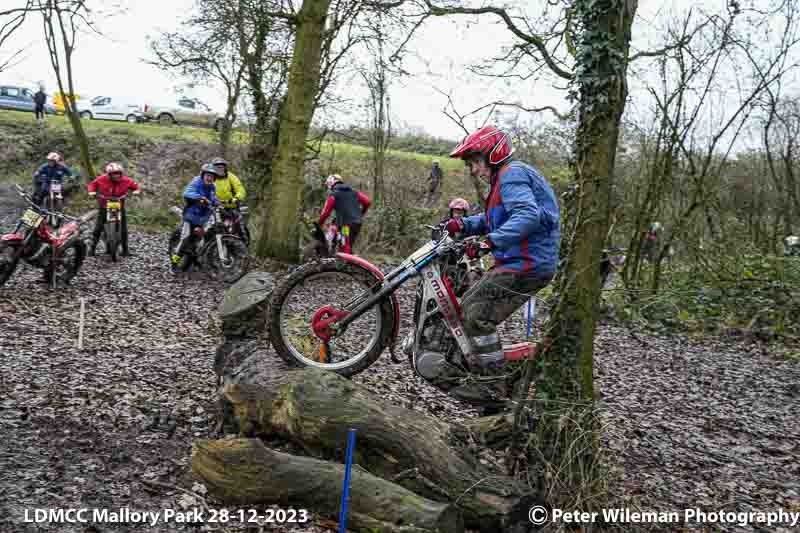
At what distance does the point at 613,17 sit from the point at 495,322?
1.99 metres

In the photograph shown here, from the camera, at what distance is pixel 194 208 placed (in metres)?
12.1

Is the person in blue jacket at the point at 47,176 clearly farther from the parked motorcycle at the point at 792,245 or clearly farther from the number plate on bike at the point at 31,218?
the parked motorcycle at the point at 792,245

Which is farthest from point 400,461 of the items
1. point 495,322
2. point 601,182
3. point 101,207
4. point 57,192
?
point 57,192

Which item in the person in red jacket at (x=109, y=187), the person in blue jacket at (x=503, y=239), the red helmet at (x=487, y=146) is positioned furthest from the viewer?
the person in red jacket at (x=109, y=187)

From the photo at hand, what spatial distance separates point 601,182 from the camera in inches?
164

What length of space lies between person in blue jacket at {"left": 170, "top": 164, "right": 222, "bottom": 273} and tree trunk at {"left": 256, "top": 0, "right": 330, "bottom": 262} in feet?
4.24

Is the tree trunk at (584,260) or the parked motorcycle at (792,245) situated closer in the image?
the tree trunk at (584,260)

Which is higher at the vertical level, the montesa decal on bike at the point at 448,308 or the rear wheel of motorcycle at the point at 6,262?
the montesa decal on bike at the point at 448,308

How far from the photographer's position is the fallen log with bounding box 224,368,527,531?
12.6ft

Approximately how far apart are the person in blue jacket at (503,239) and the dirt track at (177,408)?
2.91 feet

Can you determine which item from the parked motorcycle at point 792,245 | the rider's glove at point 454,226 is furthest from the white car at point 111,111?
the rider's glove at point 454,226

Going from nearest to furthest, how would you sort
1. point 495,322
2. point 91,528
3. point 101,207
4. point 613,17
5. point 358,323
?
point 91,528, point 613,17, point 495,322, point 358,323, point 101,207

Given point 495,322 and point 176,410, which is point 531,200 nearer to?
point 495,322

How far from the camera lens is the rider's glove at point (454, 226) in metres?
4.77
